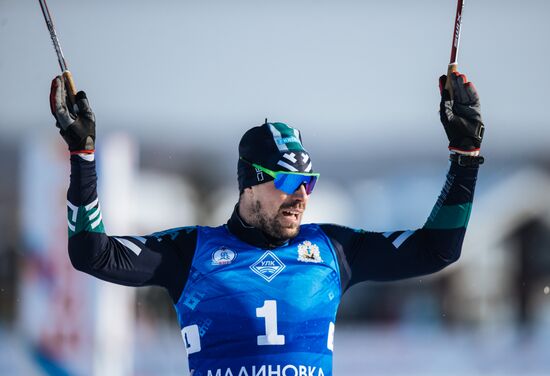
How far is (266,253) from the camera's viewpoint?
4855 mm

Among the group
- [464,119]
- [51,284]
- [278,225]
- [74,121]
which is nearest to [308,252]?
[278,225]

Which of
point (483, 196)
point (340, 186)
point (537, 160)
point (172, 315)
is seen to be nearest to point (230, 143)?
point (340, 186)

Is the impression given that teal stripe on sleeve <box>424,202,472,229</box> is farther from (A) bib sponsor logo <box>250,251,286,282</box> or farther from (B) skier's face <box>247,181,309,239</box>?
(A) bib sponsor logo <box>250,251,286,282</box>

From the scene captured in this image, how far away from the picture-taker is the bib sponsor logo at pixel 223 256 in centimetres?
480

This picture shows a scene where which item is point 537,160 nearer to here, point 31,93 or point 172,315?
point 172,315

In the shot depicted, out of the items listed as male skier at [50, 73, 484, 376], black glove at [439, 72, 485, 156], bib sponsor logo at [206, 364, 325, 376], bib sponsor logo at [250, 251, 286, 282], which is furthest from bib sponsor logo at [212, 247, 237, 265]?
black glove at [439, 72, 485, 156]

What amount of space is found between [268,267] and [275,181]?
41 centimetres

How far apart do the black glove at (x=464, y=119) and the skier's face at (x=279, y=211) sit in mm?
785

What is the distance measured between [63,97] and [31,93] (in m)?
8.20

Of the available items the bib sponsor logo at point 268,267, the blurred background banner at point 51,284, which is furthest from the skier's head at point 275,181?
the blurred background banner at point 51,284

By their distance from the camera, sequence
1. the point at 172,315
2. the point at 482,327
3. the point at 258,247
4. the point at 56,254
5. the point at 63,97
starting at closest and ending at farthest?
the point at 63,97 < the point at 258,247 < the point at 56,254 < the point at 172,315 < the point at 482,327

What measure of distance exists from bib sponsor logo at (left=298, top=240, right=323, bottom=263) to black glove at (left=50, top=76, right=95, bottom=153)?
1.14 m

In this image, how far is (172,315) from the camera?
1142cm

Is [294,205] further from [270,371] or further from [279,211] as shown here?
[270,371]
